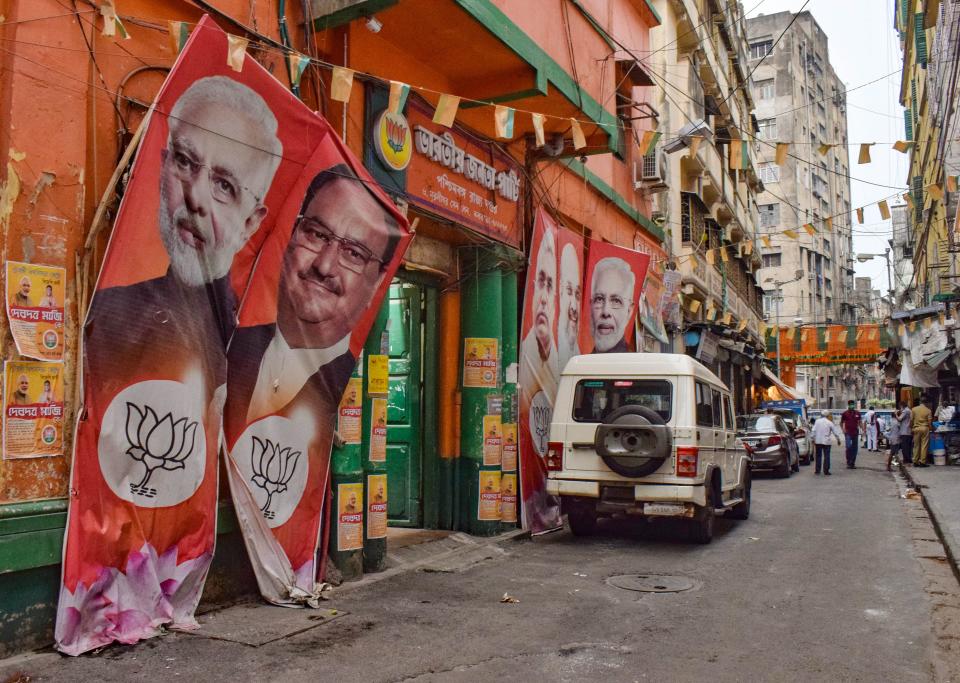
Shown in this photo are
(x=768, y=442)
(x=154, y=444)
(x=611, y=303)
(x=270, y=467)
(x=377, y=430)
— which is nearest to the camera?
(x=154, y=444)

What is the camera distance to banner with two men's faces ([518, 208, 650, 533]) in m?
10.8

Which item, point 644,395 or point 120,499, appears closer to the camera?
point 120,499

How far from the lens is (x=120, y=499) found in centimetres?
515

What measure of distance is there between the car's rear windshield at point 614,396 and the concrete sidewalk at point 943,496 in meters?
3.55

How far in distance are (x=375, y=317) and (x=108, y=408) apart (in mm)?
2928

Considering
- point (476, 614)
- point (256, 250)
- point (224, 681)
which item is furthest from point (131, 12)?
point (476, 614)

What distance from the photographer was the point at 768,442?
1944 cm

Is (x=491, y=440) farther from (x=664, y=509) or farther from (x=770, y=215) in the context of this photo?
(x=770, y=215)

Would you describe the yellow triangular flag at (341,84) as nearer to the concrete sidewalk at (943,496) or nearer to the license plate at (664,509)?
the license plate at (664,509)

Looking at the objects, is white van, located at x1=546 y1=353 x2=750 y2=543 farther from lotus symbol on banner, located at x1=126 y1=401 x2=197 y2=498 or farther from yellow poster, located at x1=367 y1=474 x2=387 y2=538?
lotus symbol on banner, located at x1=126 y1=401 x2=197 y2=498

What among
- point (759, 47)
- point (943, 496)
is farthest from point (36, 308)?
point (759, 47)

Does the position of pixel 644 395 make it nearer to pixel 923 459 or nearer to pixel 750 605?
pixel 750 605

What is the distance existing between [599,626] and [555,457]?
399 cm

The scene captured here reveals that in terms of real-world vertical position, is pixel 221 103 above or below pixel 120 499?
above
